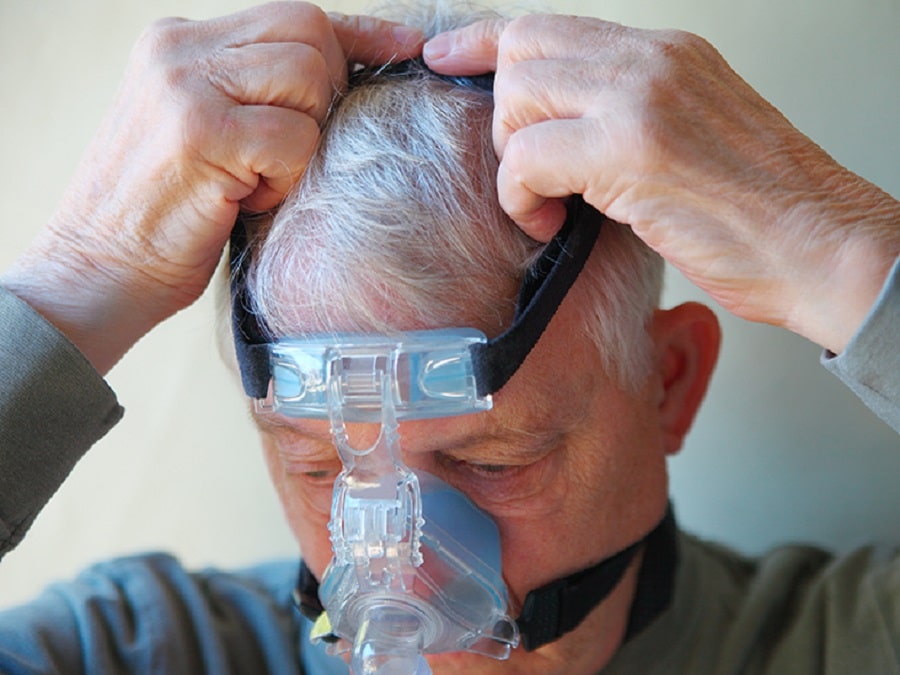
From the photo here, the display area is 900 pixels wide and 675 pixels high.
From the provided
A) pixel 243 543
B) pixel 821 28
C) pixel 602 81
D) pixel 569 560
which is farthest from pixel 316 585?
pixel 821 28

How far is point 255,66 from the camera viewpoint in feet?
3.89

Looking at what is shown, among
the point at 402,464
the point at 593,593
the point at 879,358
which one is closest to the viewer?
the point at 879,358

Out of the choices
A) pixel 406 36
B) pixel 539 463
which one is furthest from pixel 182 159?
pixel 539 463

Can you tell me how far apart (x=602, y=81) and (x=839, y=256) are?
0.30 meters

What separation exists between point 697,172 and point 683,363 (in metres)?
0.49

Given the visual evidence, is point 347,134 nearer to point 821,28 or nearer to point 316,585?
point 316,585

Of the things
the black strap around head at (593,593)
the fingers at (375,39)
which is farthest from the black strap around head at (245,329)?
the black strap around head at (593,593)

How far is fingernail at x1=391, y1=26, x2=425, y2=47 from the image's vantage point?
1.31m

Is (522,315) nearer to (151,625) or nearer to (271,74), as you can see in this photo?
(271,74)

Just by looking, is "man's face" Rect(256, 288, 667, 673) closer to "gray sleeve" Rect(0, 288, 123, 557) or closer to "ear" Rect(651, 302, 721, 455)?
"ear" Rect(651, 302, 721, 455)

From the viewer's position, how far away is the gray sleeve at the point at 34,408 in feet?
4.00

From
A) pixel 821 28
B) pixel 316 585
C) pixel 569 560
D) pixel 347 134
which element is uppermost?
pixel 821 28

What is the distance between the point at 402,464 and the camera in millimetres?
1135

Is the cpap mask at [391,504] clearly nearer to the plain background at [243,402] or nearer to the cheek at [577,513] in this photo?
the cheek at [577,513]
